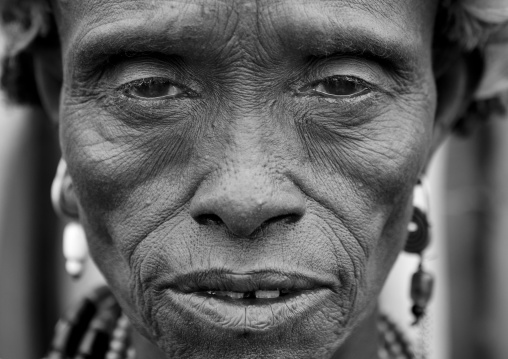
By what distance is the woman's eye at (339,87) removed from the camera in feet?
7.34

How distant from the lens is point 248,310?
6.93 feet

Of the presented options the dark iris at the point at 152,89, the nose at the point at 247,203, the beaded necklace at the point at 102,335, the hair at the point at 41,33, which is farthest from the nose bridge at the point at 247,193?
the beaded necklace at the point at 102,335

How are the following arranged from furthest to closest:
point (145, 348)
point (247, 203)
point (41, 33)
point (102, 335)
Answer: point (102, 335), point (145, 348), point (41, 33), point (247, 203)

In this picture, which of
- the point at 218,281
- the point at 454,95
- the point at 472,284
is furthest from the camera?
the point at 472,284

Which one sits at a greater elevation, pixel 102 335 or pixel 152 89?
pixel 152 89

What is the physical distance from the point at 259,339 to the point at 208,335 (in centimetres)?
11

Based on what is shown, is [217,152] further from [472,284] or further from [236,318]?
[472,284]

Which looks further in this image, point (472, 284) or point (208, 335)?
point (472, 284)

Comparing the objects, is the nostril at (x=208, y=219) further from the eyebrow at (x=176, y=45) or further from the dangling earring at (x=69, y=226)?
the dangling earring at (x=69, y=226)

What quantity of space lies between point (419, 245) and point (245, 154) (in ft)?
2.49

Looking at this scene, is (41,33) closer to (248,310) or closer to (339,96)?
(339,96)

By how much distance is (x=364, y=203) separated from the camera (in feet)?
7.39

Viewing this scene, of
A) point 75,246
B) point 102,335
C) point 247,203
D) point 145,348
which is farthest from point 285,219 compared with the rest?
point 102,335

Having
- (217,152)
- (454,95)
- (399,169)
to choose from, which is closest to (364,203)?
(399,169)
